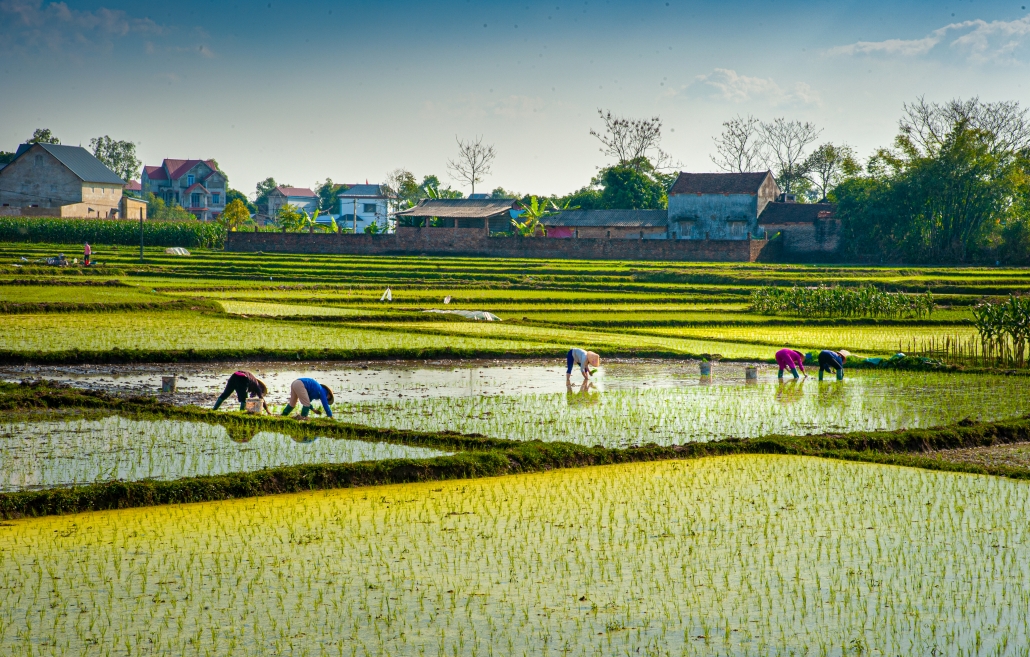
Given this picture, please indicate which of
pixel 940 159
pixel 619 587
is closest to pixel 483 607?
pixel 619 587

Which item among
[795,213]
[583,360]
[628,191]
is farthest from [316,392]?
[628,191]

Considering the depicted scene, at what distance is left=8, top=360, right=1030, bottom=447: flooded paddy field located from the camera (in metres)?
10.6

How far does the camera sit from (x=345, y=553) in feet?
20.4

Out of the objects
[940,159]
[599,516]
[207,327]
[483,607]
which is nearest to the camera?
[483,607]

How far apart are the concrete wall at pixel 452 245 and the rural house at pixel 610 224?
5547 millimetres

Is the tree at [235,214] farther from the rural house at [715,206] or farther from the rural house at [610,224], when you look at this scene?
the rural house at [715,206]

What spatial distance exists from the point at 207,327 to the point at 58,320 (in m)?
3.19

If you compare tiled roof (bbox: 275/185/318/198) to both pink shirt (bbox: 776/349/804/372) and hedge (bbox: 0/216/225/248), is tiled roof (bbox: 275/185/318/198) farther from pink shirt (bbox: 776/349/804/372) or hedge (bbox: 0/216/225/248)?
pink shirt (bbox: 776/349/804/372)

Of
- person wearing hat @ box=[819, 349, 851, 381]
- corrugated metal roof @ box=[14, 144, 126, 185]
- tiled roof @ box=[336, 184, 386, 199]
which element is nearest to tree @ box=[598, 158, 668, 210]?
corrugated metal roof @ box=[14, 144, 126, 185]

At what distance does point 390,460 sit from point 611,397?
486 cm

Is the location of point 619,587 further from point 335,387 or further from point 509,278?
point 509,278

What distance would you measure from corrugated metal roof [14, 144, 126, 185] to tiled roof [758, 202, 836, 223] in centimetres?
4170

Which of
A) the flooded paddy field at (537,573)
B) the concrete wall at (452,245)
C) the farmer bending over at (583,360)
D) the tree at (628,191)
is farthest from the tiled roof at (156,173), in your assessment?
the flooded paddy field at (537,573)

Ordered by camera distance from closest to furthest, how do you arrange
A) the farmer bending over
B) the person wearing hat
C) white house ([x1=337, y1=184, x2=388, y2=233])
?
the farmer bending over, the person wearing hat, white house ([x1=337, y1=184, x2=388, y2=233])
